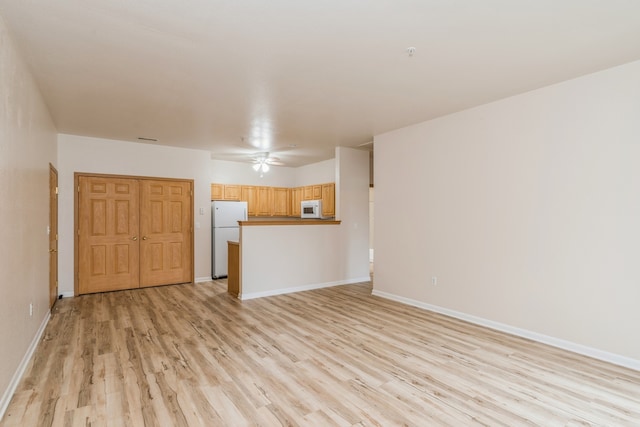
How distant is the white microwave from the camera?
736 centimetres

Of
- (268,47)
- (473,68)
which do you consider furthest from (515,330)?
(268,47)

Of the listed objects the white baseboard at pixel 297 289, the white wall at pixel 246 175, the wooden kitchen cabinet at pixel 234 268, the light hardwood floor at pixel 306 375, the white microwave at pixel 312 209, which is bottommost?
the light hardwood floor at pixel 306 375

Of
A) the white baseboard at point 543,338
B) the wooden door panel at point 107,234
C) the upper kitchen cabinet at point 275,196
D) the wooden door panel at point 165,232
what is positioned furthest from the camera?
the upper kitchen cabinet at point 275,196

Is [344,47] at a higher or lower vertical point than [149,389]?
higher

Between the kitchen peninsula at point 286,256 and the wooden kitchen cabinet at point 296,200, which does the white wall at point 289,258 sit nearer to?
the kitchen peninsula at point 286,256

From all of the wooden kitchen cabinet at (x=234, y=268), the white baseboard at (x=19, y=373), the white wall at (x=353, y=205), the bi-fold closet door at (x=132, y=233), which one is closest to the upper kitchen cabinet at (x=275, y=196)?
the white wall at (x=353, y=205)

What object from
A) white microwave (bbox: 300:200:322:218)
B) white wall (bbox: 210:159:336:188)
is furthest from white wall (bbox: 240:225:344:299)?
white wall (bbox: 210:159:336:188)

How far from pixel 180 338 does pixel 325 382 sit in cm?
178

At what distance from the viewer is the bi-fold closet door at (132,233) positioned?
5734 mm

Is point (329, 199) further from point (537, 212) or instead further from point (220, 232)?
point (537, 212)

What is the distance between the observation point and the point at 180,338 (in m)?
3.68

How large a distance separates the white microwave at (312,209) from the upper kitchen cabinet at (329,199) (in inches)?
8.9

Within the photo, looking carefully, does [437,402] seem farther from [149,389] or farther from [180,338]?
[180,338]

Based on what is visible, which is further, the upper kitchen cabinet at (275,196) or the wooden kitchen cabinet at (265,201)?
the wooden kitchen cabinet at (265,201)
